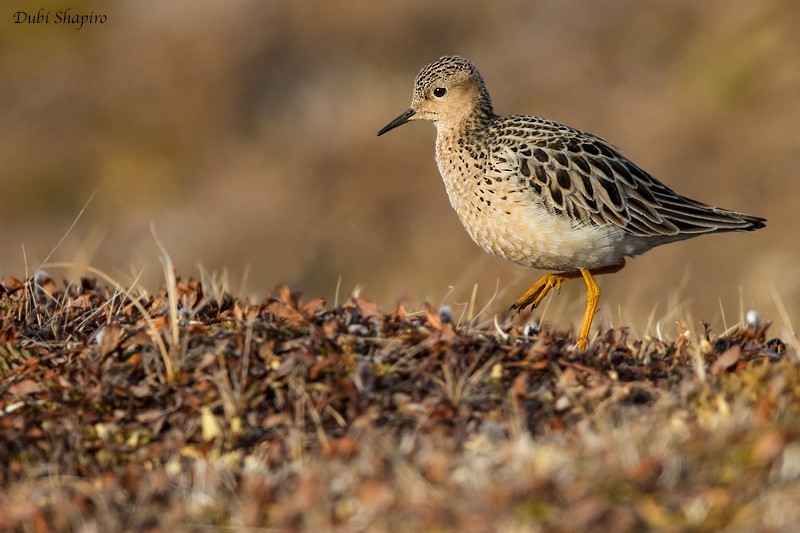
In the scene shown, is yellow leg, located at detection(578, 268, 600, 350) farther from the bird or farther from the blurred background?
the blurred background

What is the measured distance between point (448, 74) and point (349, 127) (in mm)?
12962

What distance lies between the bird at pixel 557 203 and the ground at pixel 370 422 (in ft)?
3.60

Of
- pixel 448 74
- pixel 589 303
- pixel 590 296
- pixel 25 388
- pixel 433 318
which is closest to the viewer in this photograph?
pixel 25 388

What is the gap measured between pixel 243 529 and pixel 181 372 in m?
1.64

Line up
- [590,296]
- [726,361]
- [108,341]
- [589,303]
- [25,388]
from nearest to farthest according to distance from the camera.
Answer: [25,388] → [108,341] → [726,361] → [589,303] → [590,296]

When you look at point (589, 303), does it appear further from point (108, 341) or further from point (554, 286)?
point (108, 341)

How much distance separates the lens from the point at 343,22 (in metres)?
24.5

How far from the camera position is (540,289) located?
8867mm

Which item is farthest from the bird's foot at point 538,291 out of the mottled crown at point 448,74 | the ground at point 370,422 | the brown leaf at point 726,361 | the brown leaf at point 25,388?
the brown leaf at point 25,388

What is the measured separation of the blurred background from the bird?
7592mm

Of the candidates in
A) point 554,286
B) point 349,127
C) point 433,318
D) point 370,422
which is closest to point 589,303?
point 554,286

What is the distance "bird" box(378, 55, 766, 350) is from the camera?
27.2 ft

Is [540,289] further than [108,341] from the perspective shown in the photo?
Yes

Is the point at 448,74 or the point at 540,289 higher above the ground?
the point at 448,74
